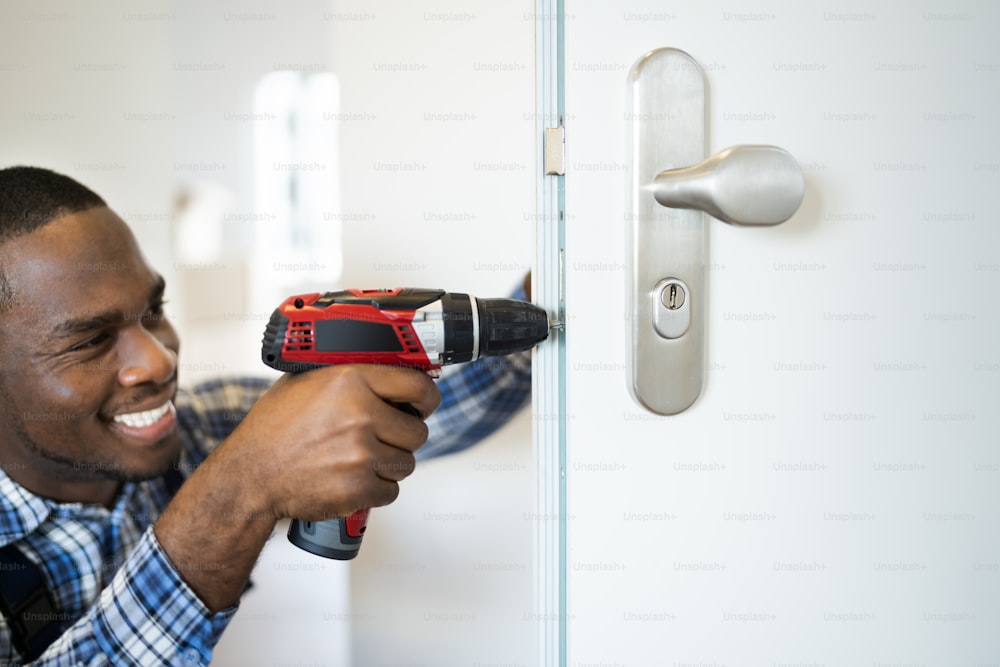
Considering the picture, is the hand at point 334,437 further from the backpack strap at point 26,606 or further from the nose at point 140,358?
the backpack strap at point 26,606

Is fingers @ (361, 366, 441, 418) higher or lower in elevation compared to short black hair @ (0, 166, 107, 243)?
lower

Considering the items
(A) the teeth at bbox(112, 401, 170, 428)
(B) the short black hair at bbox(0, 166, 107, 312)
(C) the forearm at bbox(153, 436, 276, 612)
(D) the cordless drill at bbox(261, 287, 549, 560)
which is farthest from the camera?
(A) the teeth at bbox(112, 401, 170, 428)

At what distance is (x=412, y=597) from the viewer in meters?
0.97

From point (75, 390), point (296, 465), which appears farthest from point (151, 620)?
point (75, 390)

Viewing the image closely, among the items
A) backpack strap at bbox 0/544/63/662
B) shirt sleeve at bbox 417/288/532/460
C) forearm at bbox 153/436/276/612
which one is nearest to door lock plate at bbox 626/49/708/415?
forearm at bbox 153/436/276/612

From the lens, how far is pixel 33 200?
0.81 meters

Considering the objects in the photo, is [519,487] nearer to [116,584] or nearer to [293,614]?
[293,614]

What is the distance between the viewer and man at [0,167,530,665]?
1.64 feet

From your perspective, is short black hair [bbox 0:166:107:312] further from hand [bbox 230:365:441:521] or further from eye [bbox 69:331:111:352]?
hand [bbox 230:365:441:521]

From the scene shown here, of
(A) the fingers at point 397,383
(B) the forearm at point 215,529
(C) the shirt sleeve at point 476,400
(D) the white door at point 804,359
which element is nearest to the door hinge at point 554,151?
(D) the white door at point 804,359

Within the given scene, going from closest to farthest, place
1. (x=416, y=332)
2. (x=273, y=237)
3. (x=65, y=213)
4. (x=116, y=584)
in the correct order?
1. (x=416, y=332)
2. (x=116, y=584)
3. (x=65, y=213)
4. (x=273, y=237)

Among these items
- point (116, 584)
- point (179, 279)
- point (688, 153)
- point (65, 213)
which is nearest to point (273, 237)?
point (179, 279)

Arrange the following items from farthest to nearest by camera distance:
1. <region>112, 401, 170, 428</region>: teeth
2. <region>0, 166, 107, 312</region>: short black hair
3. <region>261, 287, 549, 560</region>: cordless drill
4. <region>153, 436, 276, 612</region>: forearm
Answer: <region>112, 401, 170, 428</region>: teeth, <region>0, 166, 107, 312</region>: short black hair, <region>153, 436, 276, 612</region>: forearm, <region>261, 287, 549, 560</region>: cordless drill

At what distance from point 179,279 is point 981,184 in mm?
927
